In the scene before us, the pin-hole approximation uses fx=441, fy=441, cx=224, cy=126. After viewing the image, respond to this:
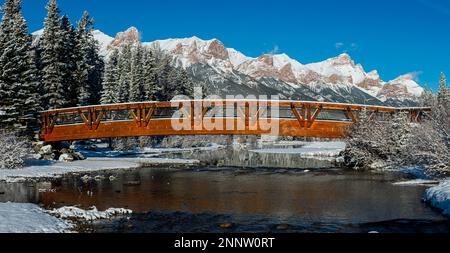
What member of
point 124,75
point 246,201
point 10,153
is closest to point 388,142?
point 246,201

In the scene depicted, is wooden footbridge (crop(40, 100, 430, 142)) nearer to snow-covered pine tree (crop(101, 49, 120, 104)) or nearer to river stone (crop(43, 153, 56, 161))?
river stone (crop(43, 153, 56, 161))

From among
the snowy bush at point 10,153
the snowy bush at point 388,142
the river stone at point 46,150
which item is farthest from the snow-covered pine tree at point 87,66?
the snowy bush at point 388,142

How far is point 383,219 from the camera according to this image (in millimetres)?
14617

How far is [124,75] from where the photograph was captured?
64.4 m

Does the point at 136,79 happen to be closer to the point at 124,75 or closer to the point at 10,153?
the point at 124,75

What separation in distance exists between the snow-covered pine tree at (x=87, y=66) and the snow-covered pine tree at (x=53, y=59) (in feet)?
14.8

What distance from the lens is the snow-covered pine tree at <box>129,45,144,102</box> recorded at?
60.6 metres

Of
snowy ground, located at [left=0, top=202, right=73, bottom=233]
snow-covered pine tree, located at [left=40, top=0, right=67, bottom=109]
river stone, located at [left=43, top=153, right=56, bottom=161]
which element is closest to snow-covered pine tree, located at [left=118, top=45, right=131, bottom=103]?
snow-covered pine tree, located at [left=40, top=0, right=67, bottom=109]

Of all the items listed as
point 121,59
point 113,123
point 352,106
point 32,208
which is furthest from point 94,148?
point 32,208

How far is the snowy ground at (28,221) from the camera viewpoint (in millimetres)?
11711

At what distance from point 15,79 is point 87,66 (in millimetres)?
18277

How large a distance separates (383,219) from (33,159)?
28913mm

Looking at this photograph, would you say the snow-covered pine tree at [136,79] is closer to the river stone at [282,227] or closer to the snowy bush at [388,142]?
the snowy bush at [388,142]
